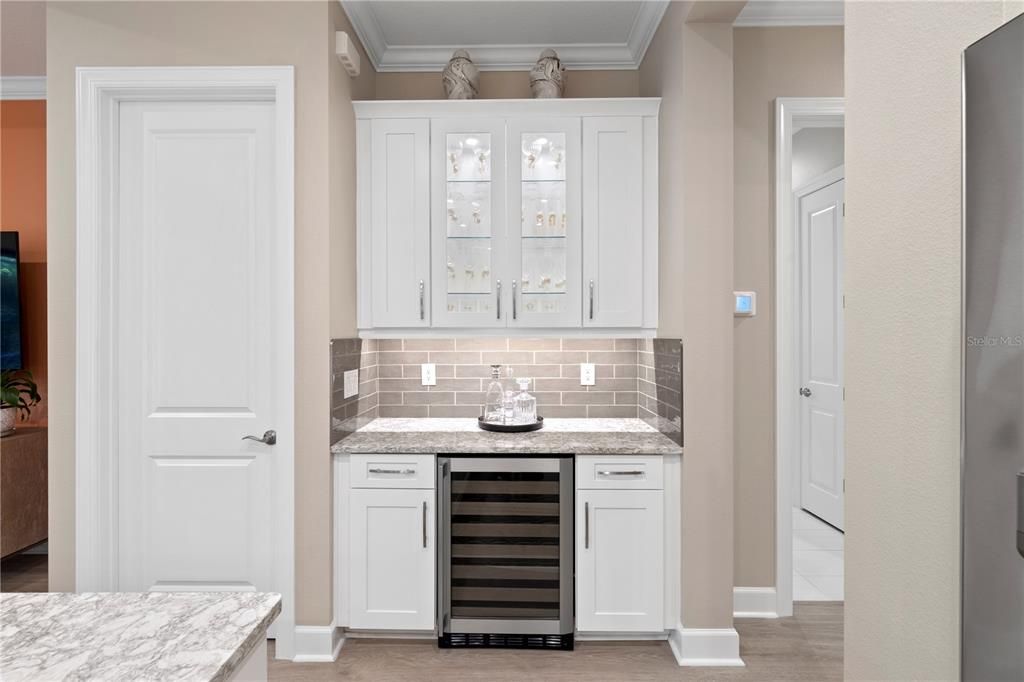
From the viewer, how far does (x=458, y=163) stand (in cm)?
294

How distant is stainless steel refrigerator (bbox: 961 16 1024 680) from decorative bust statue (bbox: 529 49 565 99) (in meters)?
2.44

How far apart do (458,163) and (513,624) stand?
2.17m

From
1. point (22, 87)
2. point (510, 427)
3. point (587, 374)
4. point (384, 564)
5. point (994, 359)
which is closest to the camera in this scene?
point (994, 359)

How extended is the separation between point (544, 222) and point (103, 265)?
200cm

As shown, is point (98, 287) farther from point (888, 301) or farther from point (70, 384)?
point (888, 301)

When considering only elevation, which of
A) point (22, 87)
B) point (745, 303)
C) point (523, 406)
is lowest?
point (523, 406)

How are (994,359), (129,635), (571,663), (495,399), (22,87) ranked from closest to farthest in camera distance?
1. (994,359)
2. (129,635)
3. (571,663)
4. (495,399)
5. (22,87)

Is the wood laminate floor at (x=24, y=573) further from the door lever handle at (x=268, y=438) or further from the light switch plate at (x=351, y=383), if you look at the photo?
the light switch plate at (x=351, y=383)

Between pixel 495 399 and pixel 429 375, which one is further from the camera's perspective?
pixel 429 375

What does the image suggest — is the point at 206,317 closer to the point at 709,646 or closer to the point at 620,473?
the point at 620,473

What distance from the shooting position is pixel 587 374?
3.34 m

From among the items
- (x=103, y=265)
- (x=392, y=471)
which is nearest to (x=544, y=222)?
(x=392, y=471)

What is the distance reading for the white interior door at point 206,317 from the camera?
8.71ft

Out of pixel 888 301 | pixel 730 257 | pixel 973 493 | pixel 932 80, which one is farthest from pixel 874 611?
pixel 730 257
